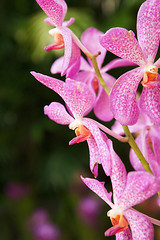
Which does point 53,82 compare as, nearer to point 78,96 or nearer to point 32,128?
point 78,96

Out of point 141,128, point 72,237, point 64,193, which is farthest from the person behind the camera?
point 64,193

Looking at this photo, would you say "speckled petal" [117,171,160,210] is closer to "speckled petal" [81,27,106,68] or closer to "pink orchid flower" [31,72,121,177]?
"pink orchid flower" [31,72,121,177]

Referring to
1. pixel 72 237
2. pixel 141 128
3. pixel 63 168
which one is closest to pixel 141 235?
pixel 141 128

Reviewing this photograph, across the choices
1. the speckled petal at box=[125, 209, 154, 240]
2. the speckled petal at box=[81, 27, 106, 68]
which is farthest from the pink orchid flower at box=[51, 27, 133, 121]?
the speckled petal at box=[125, 209, 154, 240]

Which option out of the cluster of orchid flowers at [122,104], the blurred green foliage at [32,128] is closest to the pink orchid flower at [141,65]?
the cluster of orchid flowers at [122,104]

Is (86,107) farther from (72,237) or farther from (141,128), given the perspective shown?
(72,237)

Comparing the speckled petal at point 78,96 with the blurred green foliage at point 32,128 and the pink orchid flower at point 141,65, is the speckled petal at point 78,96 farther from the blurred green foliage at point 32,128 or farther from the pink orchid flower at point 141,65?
the blurred green foliage at point 32,128
